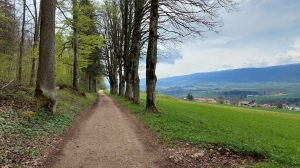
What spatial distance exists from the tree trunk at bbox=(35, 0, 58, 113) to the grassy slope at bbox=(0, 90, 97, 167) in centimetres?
109

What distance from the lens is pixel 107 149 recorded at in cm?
612

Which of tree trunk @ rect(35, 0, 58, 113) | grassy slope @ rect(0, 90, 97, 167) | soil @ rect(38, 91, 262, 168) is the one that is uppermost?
tree trunk @ rect(35, 0, 58, 113)

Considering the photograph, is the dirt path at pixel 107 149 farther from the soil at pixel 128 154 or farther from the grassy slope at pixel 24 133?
the grassy slope at pixel 24 133

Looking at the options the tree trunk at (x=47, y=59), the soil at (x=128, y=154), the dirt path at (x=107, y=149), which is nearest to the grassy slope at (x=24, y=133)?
the soil at (x=128, y=154)

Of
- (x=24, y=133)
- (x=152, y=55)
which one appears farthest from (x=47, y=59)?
(x=152, y=55)

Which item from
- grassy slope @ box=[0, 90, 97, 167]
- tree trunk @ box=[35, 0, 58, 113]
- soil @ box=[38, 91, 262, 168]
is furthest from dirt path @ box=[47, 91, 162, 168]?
tree trunk @ box=[35, 0, 58, 113]

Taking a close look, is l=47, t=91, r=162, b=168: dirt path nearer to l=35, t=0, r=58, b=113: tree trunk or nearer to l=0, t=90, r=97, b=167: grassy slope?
l=0, t=90, r=97, b=167: grassy slope

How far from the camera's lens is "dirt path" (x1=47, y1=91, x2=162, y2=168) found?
509cm

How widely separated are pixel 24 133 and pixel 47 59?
4.25 metres

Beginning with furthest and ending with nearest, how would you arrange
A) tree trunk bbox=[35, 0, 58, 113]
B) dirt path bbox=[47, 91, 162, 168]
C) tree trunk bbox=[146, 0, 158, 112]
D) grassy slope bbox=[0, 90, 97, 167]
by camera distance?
tree trunk bbox=[146, 0, 158, 112] → tree trunk bbox=[35, 0, 58, 113] → dirt path bbox=[47, 91, 162, 168] → grassy slope bbox=[0, 90, 97, 167]

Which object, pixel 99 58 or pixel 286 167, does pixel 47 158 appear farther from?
pixel 99 58

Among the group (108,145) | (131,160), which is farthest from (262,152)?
(108,145)

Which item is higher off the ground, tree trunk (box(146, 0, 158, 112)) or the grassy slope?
tree trunk (box(146, 0, 158, 112))

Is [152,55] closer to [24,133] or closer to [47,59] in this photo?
[47,59]
